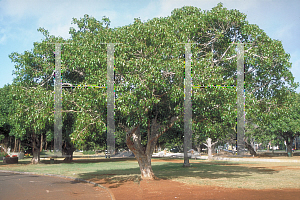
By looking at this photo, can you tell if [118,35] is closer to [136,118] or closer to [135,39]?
[135,39]

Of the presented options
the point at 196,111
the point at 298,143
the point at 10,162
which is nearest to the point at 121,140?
the point at 10,162

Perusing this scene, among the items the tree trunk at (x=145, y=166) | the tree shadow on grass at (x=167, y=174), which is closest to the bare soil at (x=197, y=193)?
the tree shadow on grass at (x=167, y=174)

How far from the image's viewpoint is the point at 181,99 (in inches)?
567

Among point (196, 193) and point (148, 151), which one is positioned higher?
point (148, 151)

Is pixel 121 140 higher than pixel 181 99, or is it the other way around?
pixel 181 99

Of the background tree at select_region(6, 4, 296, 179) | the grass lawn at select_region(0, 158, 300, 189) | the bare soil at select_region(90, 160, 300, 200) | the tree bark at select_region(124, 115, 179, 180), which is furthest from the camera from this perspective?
the tree bark at select_region(124, 115, 179, 180)

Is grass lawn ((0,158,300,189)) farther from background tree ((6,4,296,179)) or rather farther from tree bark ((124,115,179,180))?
background tree ((6,4,296,179))

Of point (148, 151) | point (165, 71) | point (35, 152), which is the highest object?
point (165, 71)

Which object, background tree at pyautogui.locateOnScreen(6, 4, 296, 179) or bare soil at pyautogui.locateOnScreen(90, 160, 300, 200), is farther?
background tree at pyautogui.locateOnScreen(6, 4, 296, 179)

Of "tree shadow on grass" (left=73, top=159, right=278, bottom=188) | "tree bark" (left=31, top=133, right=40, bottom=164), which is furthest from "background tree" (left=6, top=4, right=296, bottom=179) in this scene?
"tree bark" (left=31, top=133, right=40, bottom=164)

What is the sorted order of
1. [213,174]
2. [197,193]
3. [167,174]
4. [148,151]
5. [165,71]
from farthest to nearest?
[167,174] < [213,174] < [148,151] < [165,71] < [197,193]

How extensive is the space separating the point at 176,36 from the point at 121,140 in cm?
4205

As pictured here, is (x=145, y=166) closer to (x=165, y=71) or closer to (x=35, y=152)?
(x=165, y=71)

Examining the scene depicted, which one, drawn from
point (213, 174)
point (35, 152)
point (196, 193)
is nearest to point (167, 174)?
point (213, 174)
